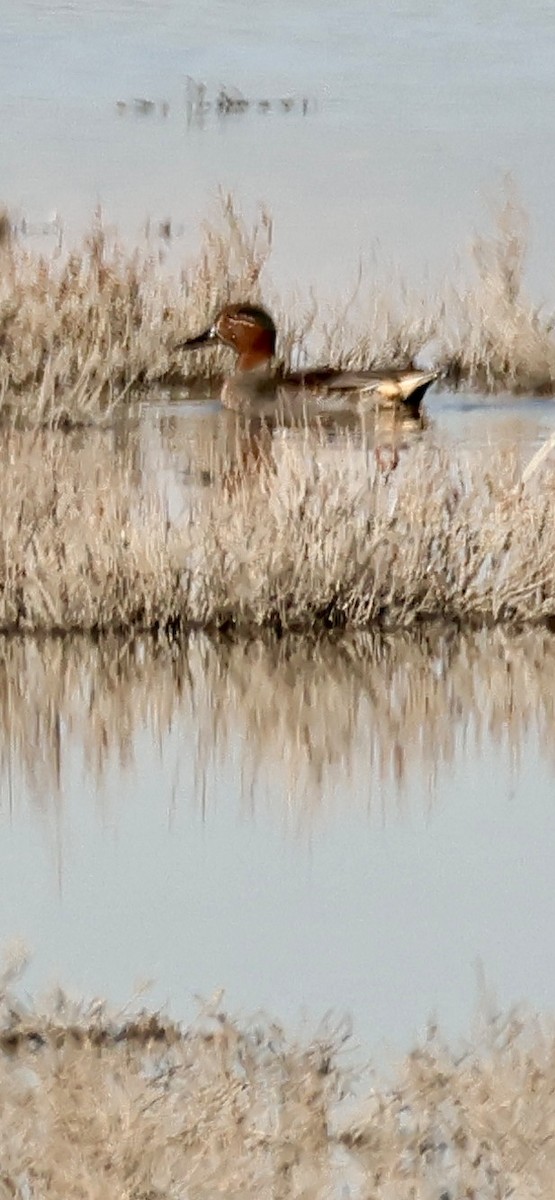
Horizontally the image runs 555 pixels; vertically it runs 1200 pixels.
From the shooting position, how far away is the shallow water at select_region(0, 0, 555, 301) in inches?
1025

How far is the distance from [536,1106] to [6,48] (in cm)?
3839

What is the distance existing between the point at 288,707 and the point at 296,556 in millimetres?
1017

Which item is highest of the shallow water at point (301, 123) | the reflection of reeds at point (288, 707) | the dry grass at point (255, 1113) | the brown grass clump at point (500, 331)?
the dry grass at point (255, 1113)

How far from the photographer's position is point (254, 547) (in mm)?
10148

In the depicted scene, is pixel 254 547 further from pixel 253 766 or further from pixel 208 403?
pixel 208 403

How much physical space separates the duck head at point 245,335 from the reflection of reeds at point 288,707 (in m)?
6.55

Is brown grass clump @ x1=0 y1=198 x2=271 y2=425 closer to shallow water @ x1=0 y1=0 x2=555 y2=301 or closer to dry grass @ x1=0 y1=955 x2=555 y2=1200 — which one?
shallow water @ x1=0 y1=0 x2=555 y2=301

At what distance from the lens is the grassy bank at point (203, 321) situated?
17.0m

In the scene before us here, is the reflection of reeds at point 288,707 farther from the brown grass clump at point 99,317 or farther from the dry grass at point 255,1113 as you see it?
the brown grass clump at point 99,317

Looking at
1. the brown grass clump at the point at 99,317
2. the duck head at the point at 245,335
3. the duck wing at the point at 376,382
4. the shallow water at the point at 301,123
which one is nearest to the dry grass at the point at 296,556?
the duck wing at the point at 376,382

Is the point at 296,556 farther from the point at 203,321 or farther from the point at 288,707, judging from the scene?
the point at 203,321

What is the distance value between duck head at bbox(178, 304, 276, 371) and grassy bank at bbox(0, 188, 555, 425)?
0.56 m

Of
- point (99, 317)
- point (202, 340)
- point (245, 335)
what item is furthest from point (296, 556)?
point (99, 317)

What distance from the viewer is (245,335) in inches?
656
